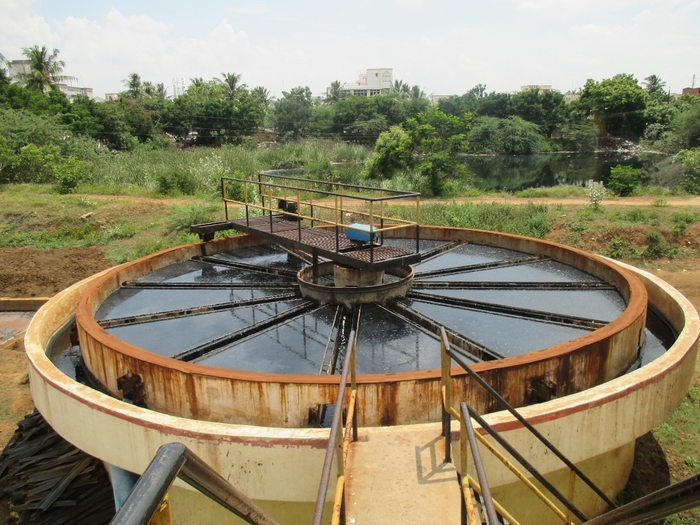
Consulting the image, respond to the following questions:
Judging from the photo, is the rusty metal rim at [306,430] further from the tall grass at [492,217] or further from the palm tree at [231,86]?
the palm tree at [231,86]

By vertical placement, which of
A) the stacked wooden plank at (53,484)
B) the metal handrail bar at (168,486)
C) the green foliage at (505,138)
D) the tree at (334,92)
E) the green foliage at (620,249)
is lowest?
the stacked wooden plank at (53,484)

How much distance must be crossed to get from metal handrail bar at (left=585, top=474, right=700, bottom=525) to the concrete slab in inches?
59.9

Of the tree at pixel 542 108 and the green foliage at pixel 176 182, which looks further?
the tree at pixel 542 108

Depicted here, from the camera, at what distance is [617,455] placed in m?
5.78

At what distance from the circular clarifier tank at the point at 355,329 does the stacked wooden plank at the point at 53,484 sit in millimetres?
1686

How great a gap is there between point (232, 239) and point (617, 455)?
24.5 ft

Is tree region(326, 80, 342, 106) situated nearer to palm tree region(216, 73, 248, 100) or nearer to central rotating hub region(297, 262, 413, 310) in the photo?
palm tree region(216, 73, 248, 100)

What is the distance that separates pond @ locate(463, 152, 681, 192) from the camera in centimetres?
3669

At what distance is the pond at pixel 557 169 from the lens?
36.7 m

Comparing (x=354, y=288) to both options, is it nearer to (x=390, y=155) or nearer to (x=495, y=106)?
(x=390, y=155)

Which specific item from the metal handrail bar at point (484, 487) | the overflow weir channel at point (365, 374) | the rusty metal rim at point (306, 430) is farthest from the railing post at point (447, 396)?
the metal handrail bar at point (484, 487)

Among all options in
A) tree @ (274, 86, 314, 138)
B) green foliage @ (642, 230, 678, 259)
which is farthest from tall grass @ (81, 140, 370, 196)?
tree @ (274, 86, 314, 138)

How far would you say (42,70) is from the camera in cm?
5672

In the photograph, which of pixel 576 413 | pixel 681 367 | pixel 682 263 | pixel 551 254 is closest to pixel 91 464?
pixel 576 413
